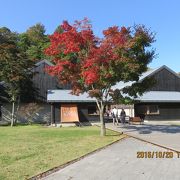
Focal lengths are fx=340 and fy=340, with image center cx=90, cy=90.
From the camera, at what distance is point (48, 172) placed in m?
10.2

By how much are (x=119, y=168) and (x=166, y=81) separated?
3252 cm

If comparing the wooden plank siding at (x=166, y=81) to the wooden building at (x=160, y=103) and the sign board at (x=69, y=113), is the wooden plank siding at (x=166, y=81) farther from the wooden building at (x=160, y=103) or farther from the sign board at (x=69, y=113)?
the sign board at (x=69, y=113)

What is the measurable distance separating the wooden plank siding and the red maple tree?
20.4 meters

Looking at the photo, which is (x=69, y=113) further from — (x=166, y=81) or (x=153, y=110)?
(x=166, y=81)

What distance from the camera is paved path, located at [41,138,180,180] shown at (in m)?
9.60

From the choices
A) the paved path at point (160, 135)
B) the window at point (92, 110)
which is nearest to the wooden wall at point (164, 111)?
the window at point (92, 110)

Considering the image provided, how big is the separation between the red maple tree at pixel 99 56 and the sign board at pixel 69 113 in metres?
11.7

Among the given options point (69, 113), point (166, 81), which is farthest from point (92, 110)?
point (166, 81)

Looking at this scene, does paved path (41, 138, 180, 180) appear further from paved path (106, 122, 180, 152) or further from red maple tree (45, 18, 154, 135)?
red maple tree (45, 18, 154, 135)

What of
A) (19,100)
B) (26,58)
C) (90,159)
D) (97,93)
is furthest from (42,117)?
(90,159)

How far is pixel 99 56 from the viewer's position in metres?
19.8

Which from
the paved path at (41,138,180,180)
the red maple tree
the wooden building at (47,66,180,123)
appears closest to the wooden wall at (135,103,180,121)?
the wooden building at (47,66,180,123)

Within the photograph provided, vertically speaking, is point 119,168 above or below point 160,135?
below

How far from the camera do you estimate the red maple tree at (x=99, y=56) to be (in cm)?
1977
